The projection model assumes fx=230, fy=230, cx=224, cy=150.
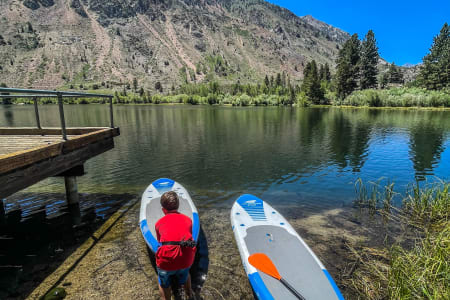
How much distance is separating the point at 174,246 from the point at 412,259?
5302 millimetres

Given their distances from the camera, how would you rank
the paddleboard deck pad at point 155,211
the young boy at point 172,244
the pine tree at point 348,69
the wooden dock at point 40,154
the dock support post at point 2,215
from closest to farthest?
the young boy at point 172,244 → the wooden dock at point 40,154 → the paddleboard deck pad at point 155,211 → the dock support post at point 2,215 → the pine tree at point 348,69

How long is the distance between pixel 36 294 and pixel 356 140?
91.9ft

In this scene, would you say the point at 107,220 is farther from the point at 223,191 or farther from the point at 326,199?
the point at 326,199

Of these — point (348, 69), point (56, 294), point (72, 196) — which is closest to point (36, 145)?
point (72, 196)

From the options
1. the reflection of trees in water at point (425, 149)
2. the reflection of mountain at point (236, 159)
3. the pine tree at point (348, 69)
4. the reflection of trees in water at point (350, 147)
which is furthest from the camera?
the pine tree at point (348, 69)

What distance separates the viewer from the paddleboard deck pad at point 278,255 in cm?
426

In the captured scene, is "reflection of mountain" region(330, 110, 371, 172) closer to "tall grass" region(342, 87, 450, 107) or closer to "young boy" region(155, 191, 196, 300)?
"young boy" region(155, 191, 196, 300)

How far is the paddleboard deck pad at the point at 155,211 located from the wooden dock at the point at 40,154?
256 cm

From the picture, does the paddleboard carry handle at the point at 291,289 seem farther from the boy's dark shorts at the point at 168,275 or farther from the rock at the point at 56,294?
the rock at the point at 56,294

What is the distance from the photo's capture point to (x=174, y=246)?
3744mm

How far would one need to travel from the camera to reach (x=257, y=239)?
5988 millimetres

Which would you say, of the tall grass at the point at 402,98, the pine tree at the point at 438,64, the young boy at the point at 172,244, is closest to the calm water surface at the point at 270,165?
the young boy at the point at 172,244

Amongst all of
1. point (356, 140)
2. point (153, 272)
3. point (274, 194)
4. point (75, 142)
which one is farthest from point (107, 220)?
point (356, 140)

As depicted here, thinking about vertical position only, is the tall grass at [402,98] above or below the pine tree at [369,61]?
below
